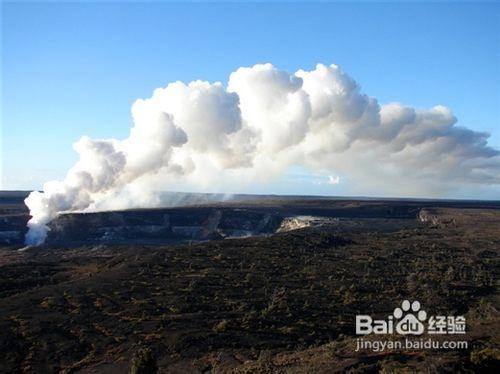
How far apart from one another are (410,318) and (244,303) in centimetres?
1381

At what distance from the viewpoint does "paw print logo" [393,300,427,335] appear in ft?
113

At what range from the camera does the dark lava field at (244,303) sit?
29.7 metres

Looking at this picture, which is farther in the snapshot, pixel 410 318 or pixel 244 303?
pixel 244 303

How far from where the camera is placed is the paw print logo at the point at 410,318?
113ft

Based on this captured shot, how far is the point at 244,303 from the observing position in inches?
1716

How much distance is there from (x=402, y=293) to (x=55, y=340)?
31.6 metres

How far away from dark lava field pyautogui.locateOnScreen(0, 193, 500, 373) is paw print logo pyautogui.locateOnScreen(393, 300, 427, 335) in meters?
1.05

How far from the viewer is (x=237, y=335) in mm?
35531

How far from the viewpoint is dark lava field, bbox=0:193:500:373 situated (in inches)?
1169

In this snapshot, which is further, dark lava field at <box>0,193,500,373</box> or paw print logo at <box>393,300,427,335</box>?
paw print logo at <box>393,300,427,335</box>

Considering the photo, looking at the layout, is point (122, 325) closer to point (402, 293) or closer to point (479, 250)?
point (402, 293)

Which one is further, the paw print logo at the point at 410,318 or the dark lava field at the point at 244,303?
the paw print logo at the point at 410,318

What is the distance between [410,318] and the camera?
39250 millimetres

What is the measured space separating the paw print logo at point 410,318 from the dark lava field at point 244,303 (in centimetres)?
105
